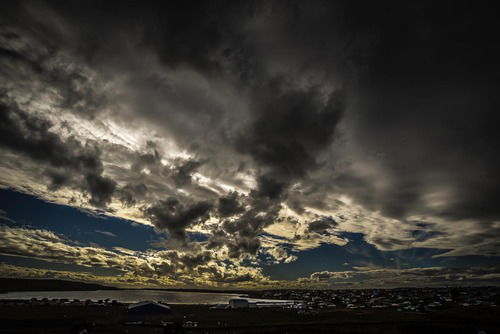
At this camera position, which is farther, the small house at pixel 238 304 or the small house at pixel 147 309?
the small house at pixel 238 304

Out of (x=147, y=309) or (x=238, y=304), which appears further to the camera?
(x=238, y=304)

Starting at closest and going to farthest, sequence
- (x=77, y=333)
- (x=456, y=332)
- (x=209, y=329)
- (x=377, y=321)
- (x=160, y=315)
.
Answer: (x=77, y=333), (x=456, y=332), (x=209, y=329), (x=377, y=321), (x=160, y=315)

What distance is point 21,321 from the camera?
9675 centimetres

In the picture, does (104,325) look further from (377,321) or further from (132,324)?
(377,321)

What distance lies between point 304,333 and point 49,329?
227 feet

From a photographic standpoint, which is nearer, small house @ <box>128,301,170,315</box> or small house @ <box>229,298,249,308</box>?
small house @ <box>128,301,170,315</box>

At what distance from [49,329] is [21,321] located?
80.6 ft

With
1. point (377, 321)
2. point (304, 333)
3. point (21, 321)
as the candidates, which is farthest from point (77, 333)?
point (377, 321)

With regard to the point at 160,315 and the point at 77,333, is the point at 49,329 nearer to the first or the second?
the point at 77,333

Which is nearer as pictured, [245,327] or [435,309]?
[245,327]

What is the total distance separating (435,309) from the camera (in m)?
134

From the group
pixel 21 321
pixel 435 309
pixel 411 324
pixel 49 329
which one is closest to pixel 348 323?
pixel 411 324

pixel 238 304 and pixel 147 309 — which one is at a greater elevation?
pixel 238 304

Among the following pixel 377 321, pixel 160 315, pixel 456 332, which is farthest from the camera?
pixel 160 315
